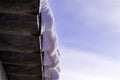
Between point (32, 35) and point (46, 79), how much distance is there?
218 cm

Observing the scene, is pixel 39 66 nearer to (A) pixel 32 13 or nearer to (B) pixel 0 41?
(B) pixel 0 41

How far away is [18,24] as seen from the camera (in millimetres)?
3562

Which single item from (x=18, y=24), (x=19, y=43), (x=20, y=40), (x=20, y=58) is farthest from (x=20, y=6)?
(x=20, y=58)

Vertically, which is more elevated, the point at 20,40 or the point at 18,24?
the point at 18,24

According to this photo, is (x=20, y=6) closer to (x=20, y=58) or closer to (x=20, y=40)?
(x=20, y=40)

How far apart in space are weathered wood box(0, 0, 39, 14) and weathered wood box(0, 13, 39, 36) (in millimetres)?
146

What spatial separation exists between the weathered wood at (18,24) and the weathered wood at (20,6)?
0.15 m

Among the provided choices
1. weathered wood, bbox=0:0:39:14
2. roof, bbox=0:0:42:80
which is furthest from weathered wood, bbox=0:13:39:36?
weathered wood, bbox=0:0:39:14

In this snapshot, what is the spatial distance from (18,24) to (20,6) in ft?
1.29

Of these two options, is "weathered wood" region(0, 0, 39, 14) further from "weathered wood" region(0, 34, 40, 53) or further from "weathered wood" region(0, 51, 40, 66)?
"weathered wood" region(0, 51, 40, 66)

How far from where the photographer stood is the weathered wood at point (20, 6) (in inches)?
123

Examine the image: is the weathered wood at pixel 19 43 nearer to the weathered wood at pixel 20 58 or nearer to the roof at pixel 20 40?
the roof at pixel 20 40

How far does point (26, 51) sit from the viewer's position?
14.6ft

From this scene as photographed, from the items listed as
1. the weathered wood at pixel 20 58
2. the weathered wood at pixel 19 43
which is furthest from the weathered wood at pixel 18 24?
the weathered wood at pixel 20 58
